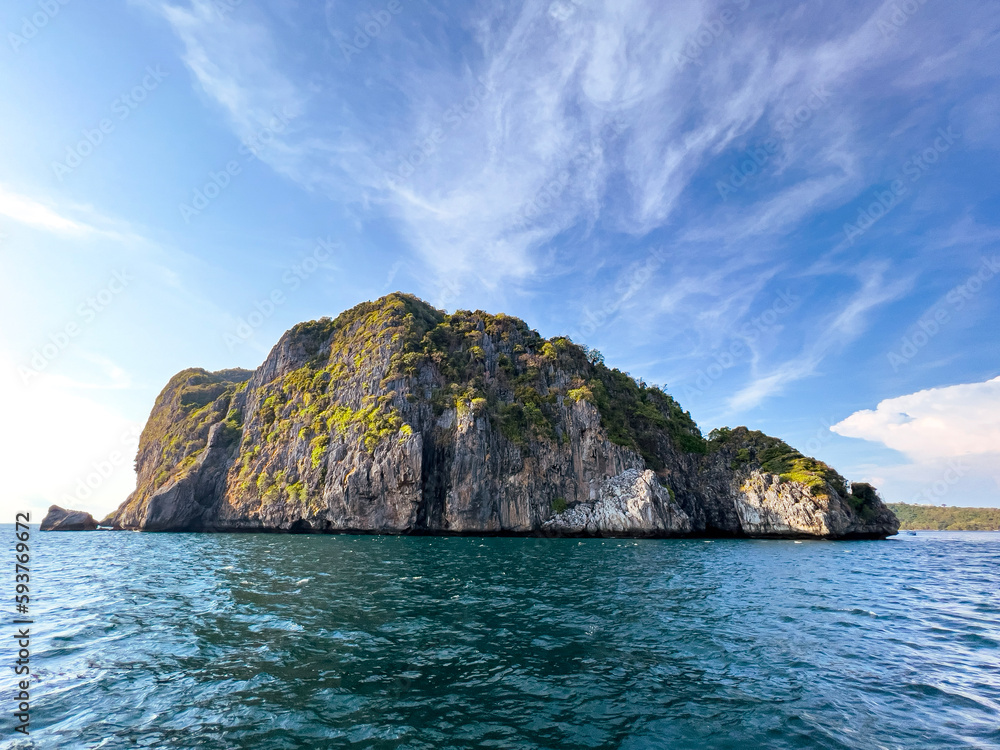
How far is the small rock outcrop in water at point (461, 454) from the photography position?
75250 mm

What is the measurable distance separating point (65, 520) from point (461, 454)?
338 ft

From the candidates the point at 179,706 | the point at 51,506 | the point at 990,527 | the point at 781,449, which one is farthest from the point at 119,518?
the point at 990,527

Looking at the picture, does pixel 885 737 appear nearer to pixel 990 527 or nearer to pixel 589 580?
pixel 589 580

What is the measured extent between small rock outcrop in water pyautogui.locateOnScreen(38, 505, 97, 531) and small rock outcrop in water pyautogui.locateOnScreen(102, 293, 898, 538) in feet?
30.2

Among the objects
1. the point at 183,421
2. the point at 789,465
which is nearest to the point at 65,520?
the point at 183,421

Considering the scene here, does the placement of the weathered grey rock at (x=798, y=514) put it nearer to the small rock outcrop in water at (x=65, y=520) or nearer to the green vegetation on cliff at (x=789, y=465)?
the green vegetation on cliff at (x=789, y=465)

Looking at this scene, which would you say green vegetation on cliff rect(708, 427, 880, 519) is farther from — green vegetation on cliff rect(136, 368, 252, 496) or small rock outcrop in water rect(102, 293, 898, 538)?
green vegetation on cliff rect(136, 368, 252, 496)

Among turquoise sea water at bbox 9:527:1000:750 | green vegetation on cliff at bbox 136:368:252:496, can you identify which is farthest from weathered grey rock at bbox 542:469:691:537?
green vegetation on cliff at bbox 136:368:252:496

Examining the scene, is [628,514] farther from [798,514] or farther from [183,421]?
[183,421]

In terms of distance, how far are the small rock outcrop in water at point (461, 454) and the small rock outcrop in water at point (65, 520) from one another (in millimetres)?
9200

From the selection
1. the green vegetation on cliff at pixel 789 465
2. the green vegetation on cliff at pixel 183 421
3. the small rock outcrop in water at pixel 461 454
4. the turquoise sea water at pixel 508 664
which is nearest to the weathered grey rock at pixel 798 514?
the small rock outcrop in water at pixel 461 454

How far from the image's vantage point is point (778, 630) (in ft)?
55.3

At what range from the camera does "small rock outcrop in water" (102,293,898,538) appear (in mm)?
75250

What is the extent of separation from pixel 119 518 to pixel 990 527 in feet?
1047
